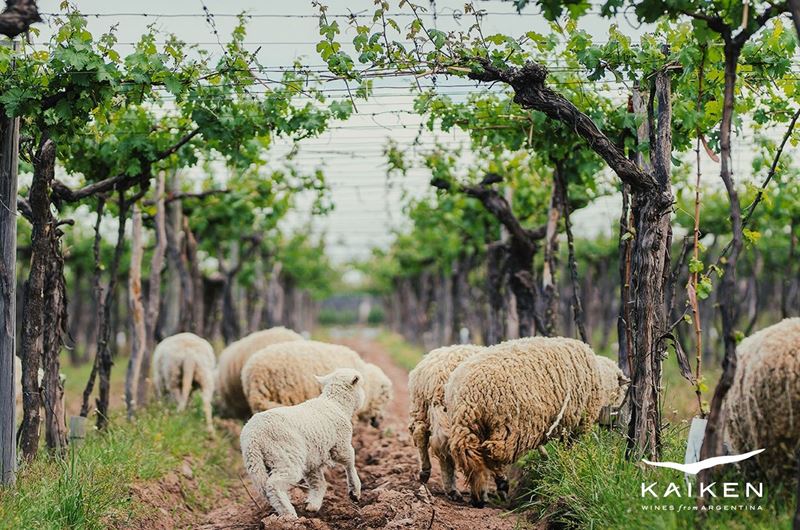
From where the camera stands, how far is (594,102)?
8.74 m

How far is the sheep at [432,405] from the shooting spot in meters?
7.78

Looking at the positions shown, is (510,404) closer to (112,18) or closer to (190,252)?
(112,18)

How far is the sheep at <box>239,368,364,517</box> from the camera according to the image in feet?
21.6

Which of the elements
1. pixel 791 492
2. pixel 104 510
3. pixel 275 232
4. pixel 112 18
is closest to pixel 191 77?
pixel 112 18

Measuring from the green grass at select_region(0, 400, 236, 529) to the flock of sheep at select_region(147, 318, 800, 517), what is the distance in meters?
1.17

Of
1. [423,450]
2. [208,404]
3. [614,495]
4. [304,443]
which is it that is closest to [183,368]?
[208,404]

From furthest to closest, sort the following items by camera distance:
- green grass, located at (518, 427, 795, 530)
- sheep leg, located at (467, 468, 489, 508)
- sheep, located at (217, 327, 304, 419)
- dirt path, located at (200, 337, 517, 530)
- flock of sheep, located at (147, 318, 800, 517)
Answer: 1. sheep, located at (217, 327, 304, 419)
2. sheep leg, located at (467, 468, 489, 508)
3. dirt path, located at (200, 337, 517, 530)
4. flock of sheep, located at (147, 318, 800, 517)
5. green grass, located at (518, 427, 795, 530)

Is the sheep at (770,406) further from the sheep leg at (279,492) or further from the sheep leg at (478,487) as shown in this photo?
the sheep leg at (279,492)

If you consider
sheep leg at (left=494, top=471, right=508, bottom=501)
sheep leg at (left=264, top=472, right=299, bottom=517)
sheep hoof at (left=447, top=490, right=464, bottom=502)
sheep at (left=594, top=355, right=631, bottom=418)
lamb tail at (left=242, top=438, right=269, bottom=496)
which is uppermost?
sheep at (left=594, top=355, right=631, bottom=418)

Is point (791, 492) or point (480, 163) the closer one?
point (791, 492)

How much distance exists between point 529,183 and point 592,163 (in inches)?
152

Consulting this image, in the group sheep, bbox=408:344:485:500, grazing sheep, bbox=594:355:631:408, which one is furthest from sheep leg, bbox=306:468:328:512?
grazing sheep, bbox=594:355:631:408

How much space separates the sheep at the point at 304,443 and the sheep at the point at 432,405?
1.98 feet

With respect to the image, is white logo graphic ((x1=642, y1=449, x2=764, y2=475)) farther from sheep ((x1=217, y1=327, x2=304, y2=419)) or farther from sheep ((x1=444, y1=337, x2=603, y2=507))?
sheep ((x1=217, y1=327, x2=304, y2=419))
